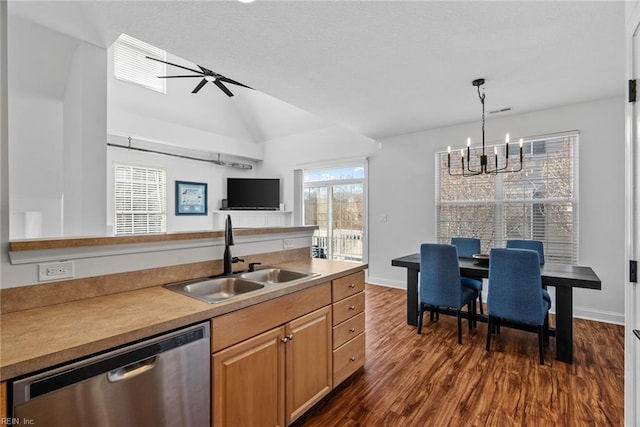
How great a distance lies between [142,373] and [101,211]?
2.17 metres

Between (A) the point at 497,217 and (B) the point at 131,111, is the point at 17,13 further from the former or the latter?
(A) the point at 497,217

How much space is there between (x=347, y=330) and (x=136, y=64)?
17.5ft

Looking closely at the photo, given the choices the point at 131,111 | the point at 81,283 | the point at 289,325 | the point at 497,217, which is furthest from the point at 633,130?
the point at 131,111

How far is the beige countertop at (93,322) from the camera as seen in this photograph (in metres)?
0.91

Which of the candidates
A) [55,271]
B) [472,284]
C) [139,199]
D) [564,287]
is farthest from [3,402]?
[139,199]

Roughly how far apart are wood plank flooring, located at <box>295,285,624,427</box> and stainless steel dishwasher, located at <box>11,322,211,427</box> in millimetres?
912

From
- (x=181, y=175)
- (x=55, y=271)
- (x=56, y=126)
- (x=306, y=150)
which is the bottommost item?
(x=55, y=271)

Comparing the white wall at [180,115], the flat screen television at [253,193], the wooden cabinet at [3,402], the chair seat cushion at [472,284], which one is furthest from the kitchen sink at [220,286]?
the flat screen television at [253,193]

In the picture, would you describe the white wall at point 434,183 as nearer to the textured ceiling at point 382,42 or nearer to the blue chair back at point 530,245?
the textured ceiling at point 382,42

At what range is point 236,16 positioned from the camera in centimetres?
213

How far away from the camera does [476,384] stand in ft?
7.55

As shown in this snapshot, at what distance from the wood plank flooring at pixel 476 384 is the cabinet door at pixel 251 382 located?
16.8 inches

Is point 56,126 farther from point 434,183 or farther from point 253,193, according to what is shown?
point 434,183

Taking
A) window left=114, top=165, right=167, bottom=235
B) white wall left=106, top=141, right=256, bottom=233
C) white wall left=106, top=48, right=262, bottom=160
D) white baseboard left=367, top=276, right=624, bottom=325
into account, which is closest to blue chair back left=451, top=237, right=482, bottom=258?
white baseboard left=367, top=276, right=624, bottom=325
